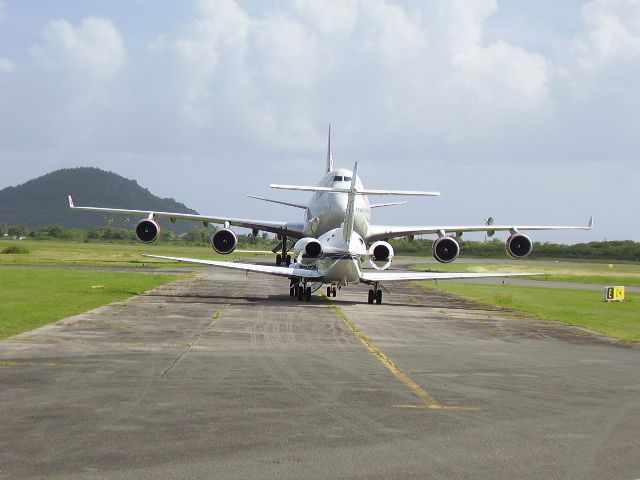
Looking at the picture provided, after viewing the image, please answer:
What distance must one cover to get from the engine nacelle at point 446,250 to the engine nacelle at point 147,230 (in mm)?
13220

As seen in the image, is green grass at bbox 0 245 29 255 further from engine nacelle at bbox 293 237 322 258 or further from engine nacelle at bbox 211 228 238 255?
engine nacelle at bbox 293 237 322 258

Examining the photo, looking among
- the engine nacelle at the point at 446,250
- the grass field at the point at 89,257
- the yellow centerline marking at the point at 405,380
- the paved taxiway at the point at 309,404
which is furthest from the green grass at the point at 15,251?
the yellow centerline marking at the point at 405,380

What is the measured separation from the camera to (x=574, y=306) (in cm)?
3822

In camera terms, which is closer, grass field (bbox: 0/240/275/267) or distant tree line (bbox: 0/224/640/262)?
grass field (bbox: 0/240/275/267)

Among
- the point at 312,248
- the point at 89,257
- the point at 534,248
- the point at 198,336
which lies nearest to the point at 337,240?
the point at 312,248

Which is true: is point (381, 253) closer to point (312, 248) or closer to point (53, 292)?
point (312, 248)

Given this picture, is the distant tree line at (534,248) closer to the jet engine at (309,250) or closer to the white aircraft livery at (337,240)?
the white aircraft livery at (337,240)

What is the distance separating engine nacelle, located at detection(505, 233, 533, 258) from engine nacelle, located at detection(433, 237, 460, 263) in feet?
8.08

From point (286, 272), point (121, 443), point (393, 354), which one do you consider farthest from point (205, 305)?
point (121, 443)

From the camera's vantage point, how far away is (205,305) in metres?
31.8

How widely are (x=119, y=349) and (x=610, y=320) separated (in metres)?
19.8

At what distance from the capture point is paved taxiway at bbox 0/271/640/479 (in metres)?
7.99

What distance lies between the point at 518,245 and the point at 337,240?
11.2m

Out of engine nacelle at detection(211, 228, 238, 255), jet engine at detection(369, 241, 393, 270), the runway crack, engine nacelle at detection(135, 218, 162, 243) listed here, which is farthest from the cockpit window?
the runway crack
